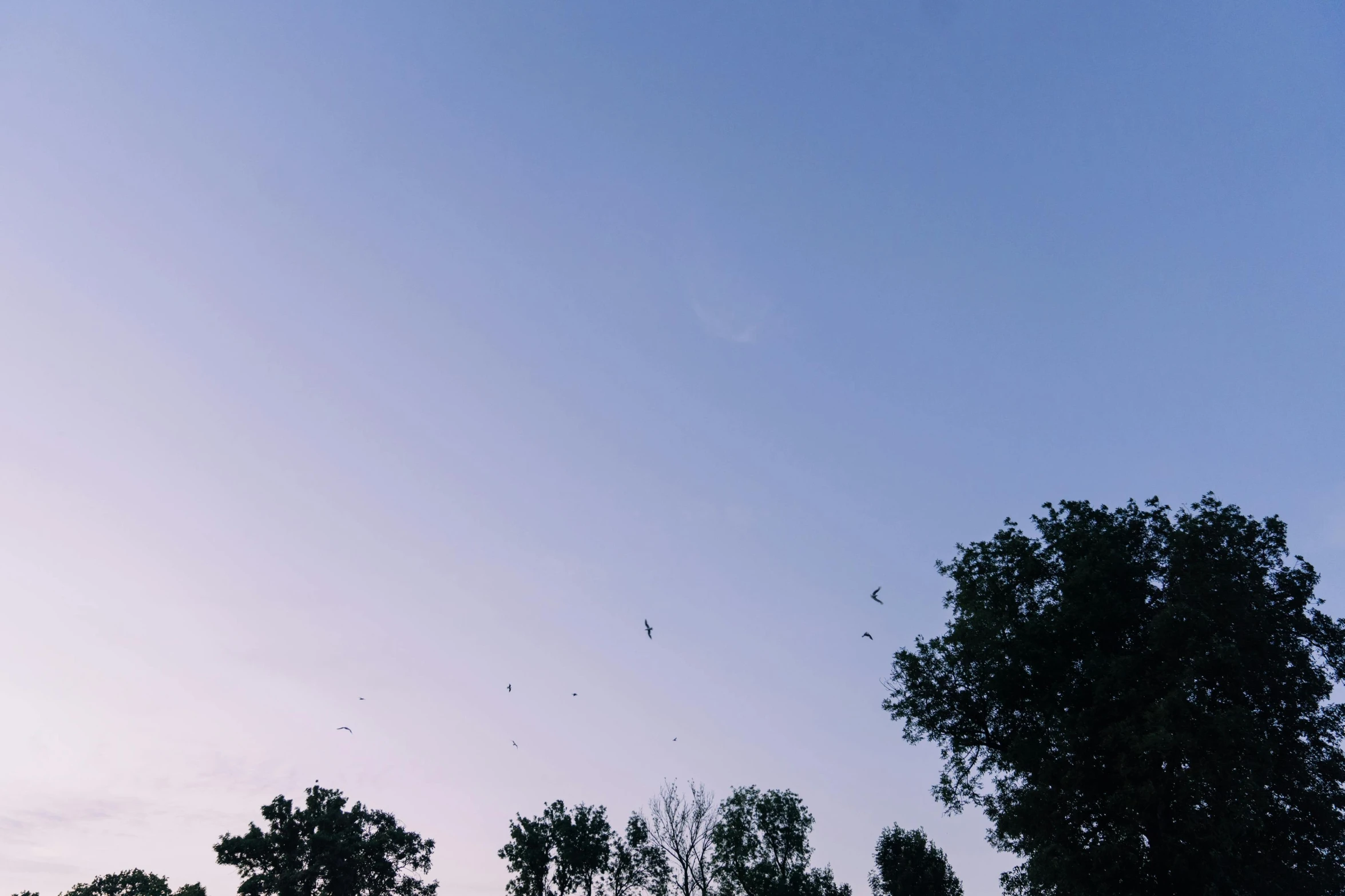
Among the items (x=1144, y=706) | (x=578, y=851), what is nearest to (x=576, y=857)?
(x=578, y=851)

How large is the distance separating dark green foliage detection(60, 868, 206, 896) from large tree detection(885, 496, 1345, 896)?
281ft

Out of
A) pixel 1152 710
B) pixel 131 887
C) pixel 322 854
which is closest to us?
pixel 1152 710

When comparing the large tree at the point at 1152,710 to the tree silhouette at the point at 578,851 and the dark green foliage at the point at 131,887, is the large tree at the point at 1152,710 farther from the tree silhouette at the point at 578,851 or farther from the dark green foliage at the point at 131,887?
the dark green foliage at the point at 131,887

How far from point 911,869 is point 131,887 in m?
82.2

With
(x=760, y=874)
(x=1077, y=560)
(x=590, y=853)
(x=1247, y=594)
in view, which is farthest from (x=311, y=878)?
(x=1247, y=594)

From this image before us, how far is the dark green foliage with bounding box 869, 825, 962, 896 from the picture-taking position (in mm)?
66062

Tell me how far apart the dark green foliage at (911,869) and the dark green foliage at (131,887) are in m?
69.2

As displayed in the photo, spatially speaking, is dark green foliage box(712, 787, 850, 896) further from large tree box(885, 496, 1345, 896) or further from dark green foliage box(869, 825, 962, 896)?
large tree box(885, 496, 1345, 896)

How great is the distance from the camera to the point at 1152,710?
27.9m

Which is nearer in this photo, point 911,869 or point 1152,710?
point 1152,710

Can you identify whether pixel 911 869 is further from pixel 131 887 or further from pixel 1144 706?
pixel 131 887

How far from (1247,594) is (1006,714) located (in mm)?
10450

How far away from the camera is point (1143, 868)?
28797 millimetres

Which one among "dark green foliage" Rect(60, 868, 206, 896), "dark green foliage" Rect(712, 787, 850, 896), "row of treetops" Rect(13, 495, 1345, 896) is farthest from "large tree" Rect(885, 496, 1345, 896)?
"dark green foliage" Rect(60, 868, 206, 896)
